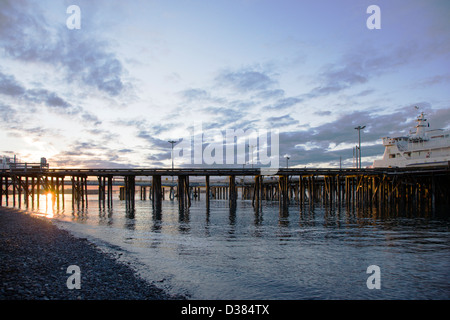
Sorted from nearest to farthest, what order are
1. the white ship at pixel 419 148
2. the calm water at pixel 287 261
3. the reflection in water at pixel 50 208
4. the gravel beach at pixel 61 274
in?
1. the gravel beach at pixel 61 274
2. the calm water at pixel 287 261
3. the reflection in water at pixel 50 208
4. the white ship at pixel 419 148

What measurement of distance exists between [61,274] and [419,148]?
68.1 m

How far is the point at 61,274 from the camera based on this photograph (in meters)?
10.0

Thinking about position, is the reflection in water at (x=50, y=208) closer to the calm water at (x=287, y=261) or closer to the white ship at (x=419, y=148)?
the calm water at (x=287, y=261)

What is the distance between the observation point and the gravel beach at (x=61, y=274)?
840cm

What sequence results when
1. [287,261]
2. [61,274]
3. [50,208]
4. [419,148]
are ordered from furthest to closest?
[419,148]
[50,208]
[287,261]
[61,274]

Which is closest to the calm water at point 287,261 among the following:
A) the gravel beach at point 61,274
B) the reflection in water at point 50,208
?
the gravel beach at point 61,274

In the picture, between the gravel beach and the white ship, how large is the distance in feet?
197

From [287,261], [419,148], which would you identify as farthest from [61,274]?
[419,148]

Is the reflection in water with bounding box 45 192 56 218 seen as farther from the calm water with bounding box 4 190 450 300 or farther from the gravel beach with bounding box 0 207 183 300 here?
the gravel beach with bounding box 0 207 183 300

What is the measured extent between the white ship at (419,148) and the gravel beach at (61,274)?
2363 inches

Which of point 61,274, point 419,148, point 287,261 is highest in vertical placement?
point 419,148

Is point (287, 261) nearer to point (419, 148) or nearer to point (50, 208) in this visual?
point (50, 208)
